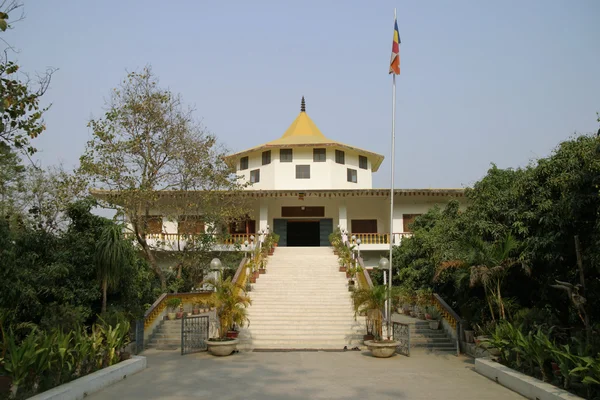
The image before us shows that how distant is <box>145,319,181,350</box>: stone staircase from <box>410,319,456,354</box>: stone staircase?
6719mm

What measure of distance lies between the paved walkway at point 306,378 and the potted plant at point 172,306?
12.7ft

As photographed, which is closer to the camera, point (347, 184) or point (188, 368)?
point (188, 368)

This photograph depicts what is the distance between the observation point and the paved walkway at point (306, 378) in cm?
824

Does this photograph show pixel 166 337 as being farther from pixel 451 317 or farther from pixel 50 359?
pixel 451 317

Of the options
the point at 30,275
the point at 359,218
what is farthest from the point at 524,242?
the point at 359,218

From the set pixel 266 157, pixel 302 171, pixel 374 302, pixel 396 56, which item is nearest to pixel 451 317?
pixel 374 302

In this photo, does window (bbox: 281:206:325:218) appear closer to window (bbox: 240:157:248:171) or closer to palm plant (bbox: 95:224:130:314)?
window (bbox: 240:157:248:171)

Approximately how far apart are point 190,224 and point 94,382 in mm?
12006

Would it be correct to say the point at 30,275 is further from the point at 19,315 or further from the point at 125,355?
the point at 125,355

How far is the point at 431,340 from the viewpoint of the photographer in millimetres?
14383

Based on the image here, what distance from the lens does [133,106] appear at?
1764 centimetres

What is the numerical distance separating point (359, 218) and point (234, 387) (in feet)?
64.1

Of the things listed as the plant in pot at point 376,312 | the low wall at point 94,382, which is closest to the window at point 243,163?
the plant in pot at point 376,312

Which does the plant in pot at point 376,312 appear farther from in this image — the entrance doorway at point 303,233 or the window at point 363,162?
the window at point 363,162
